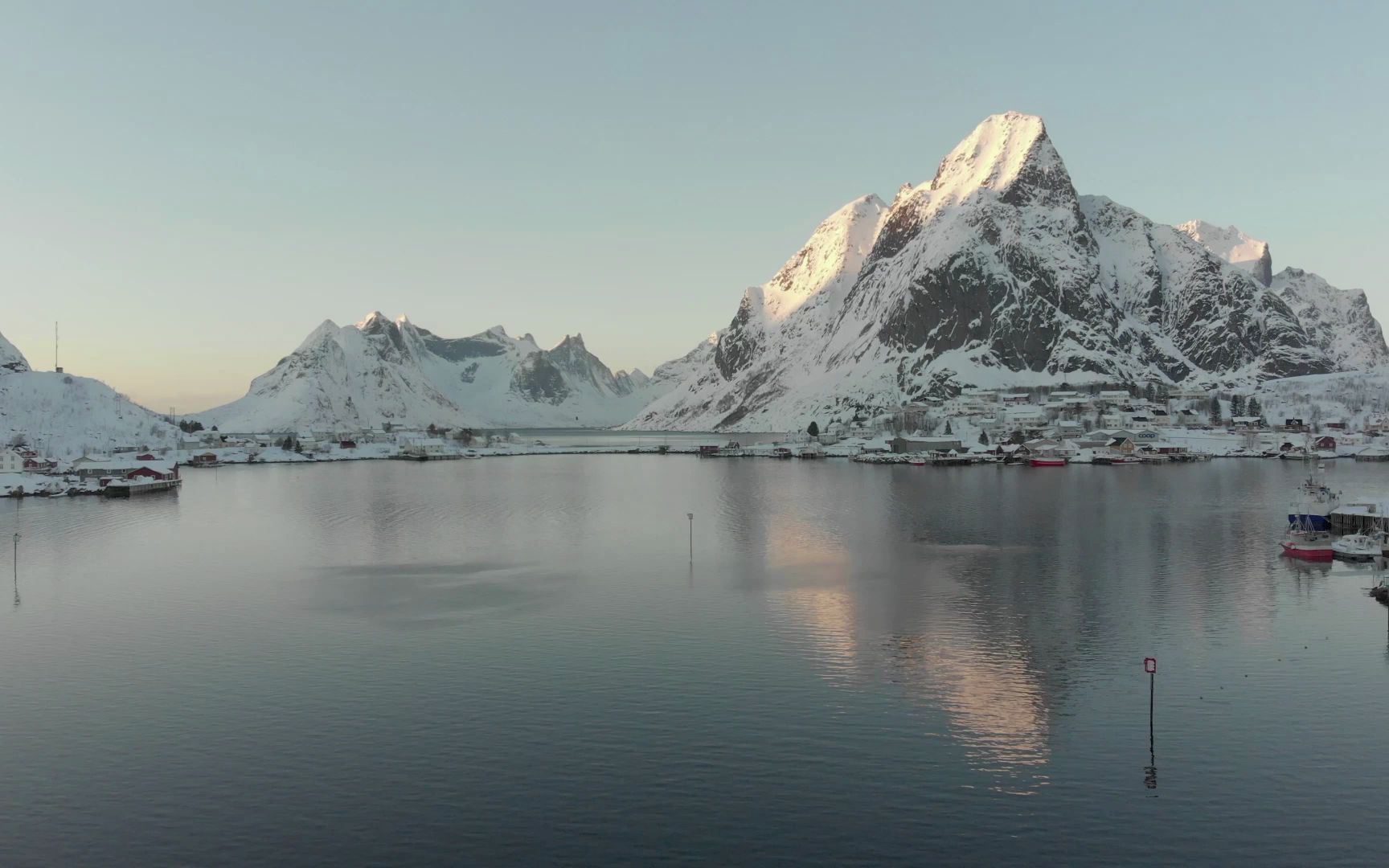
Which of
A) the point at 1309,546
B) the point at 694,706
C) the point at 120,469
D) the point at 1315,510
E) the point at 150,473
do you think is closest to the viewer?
the point at 694,706

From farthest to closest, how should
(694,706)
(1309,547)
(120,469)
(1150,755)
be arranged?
(120,469) → (1309,547) → (694,706) → (1150,755)

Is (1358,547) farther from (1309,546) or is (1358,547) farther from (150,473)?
(150,473)

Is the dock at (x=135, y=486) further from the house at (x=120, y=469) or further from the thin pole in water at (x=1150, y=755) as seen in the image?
the thin pole in water at (x=1150, y=755)

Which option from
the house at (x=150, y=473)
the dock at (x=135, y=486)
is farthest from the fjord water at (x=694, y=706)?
→ the house at (x=150, y=473)

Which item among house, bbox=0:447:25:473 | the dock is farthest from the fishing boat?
house, bbox=0:447:25:473

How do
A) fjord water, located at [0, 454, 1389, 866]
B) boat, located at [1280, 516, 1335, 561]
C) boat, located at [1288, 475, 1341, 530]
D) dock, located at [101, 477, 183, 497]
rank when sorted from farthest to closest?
dock, located at [101, 477, 183, 497] → boat, located at [1288, 475, 1341, 530] → boat, located at [1280, 516, 1335, 561] → fjord water, located at [0, 454, 1389, 866]

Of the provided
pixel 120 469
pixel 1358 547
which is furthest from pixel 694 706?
pixel 120 469

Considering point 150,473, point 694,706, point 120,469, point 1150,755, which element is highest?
point 120,469

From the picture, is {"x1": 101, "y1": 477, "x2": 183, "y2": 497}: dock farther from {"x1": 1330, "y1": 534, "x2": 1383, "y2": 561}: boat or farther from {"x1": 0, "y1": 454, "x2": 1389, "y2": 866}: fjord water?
{"x1": 1330, "y1": 534, "x2": 1383, "y2": 561}: boat
